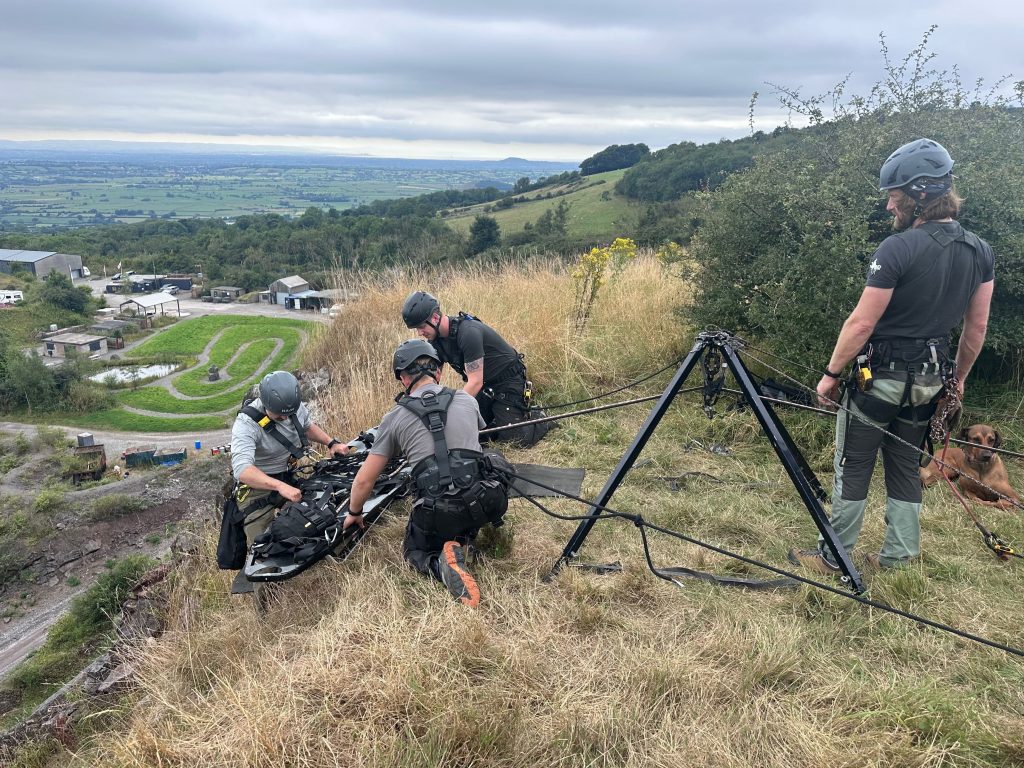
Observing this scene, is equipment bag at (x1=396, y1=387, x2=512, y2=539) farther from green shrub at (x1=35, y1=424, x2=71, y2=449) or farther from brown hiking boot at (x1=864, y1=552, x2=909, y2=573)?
green shrub at (x1=35, y1=424, x2=71, y2=449)

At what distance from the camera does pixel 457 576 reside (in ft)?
10.2

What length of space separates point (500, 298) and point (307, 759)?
6.82m

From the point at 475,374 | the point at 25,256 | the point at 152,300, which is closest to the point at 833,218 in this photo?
the point at 475,374

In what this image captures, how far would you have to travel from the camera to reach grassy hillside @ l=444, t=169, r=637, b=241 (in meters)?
36.7

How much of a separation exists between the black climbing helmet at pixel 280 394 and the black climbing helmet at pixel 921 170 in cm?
350

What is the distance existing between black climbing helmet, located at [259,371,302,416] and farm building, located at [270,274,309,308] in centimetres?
6246

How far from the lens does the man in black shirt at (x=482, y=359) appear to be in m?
4.88

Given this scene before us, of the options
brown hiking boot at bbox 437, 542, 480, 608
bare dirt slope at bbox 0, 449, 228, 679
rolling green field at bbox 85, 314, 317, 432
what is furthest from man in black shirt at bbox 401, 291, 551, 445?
rolling green field at bbox 85, 314, 317, 432

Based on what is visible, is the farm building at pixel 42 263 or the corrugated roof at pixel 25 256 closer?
the farm building at pixel 42 263

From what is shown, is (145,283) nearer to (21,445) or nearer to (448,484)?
(21,445)

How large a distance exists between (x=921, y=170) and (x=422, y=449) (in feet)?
8.83

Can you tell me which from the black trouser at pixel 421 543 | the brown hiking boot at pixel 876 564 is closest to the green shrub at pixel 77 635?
the black trouser at pixel 421 543

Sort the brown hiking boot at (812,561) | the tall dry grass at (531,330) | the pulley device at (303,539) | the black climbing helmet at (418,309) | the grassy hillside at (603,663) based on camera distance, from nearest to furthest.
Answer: the grassy hillside at (603,663)
the brown hiking boot at (812,561)
the pulley device at (303,539)
the black climbing helmet at (418,309)
the tall dry grass at (531,330)

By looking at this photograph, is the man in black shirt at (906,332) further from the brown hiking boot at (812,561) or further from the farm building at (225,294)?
the farm building at (225,294)
